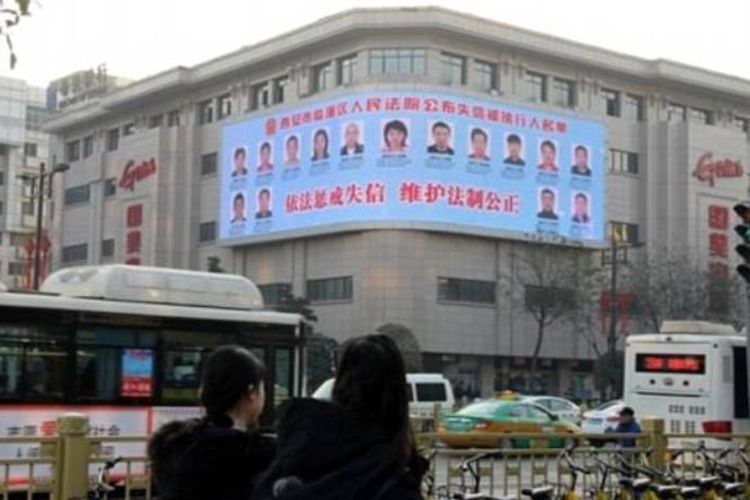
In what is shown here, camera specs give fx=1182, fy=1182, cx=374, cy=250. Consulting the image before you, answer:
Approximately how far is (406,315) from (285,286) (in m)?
6.63

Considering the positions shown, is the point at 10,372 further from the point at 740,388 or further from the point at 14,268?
the point at 14,268

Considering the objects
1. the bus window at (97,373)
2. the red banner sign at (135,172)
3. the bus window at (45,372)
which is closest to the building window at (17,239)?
the red banner sign at (135,172)

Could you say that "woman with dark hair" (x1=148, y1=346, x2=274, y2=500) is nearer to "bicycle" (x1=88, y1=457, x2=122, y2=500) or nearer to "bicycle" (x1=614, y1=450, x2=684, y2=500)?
"bicycle" (x1=88, y1=457, x2=122, y2=500)

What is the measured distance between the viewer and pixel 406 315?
165ft

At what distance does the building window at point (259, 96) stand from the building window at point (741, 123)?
2626cm

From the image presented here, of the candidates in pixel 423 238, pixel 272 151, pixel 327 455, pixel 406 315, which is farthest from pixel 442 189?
pixel 327 455

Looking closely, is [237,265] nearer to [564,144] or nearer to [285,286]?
[285,286]

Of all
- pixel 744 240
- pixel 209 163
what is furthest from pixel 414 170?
pixel 744 240

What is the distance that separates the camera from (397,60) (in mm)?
53844

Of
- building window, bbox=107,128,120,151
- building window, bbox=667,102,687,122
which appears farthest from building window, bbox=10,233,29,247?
building window, bbox=667,102,687,122

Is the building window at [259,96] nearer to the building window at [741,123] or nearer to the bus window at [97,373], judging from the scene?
the building window at [741,123]

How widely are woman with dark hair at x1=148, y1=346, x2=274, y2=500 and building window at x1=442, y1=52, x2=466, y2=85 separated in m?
51.0

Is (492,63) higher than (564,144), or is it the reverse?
(492,63)

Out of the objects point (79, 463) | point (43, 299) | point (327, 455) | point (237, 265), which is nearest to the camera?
point (327, 455)
